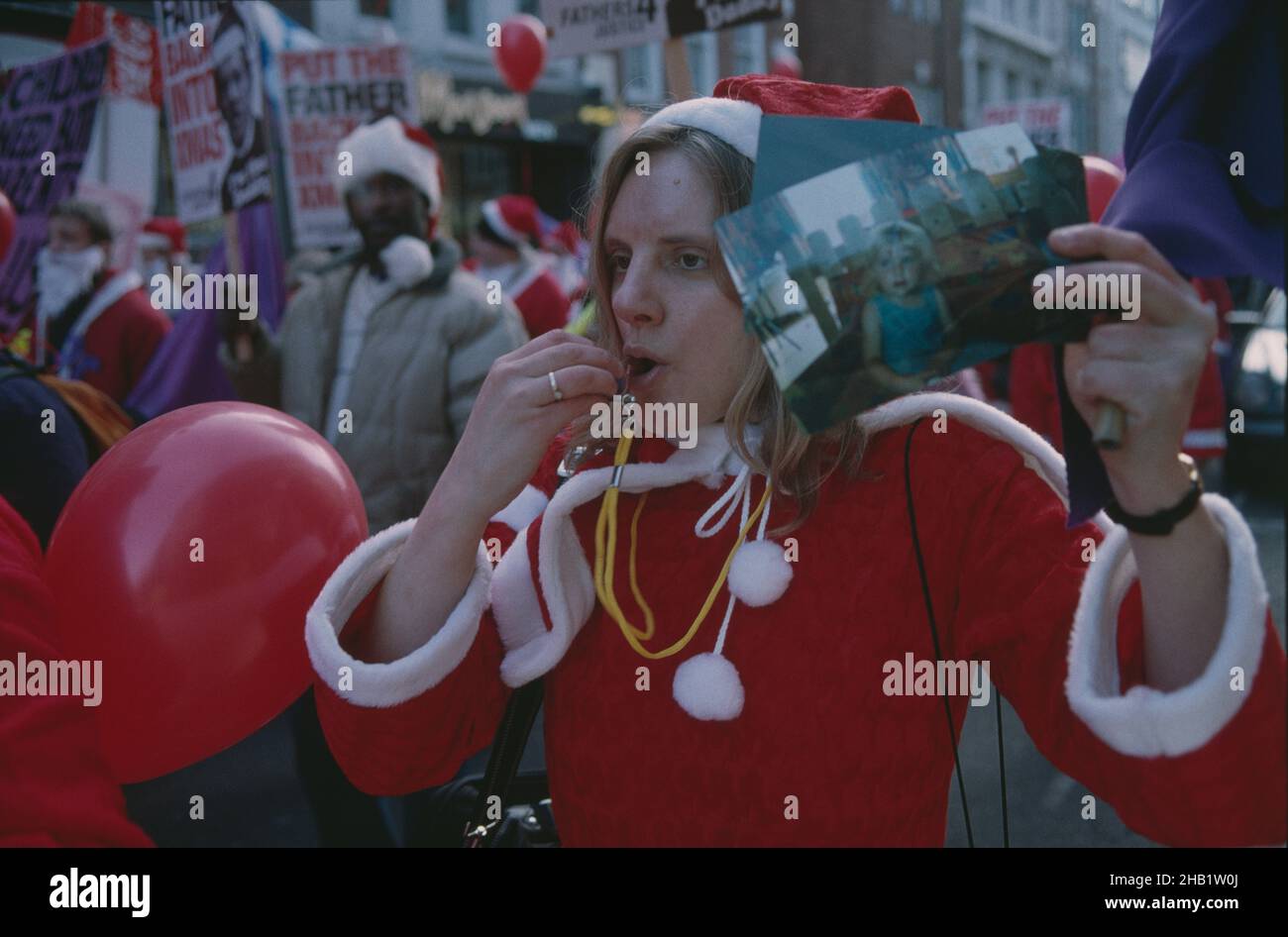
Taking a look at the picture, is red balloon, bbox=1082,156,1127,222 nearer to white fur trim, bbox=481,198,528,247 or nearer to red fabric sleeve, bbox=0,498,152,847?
red fabric sleeve, bbox=0,498,152,847

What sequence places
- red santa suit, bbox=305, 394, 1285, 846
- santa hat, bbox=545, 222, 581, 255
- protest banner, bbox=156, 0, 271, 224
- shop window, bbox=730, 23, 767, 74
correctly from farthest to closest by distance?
shop window, bbox=730, 23, 767, 74 < santa hat, bbox=545, 222, 581, 255 < protest banner, bbox=156, 0, 271, 224 < red santa suit, bbox=305, 394, 1285, 846

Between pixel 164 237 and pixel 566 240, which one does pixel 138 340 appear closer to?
pixel 164 237

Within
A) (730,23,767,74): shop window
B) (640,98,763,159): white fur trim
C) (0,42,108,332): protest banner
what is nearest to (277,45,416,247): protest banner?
(0,42,108,332): protest banner

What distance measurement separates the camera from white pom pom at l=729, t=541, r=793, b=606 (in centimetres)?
146

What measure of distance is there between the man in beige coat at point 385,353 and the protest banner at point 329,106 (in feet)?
5.54

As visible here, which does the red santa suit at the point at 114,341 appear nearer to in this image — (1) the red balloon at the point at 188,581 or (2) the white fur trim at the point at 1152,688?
(1) the red balloon at the point at 188,581

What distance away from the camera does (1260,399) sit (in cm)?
903

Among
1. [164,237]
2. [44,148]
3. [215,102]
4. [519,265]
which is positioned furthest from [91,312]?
[164,237]

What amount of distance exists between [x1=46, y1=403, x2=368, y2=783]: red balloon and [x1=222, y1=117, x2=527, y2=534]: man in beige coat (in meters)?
2.04

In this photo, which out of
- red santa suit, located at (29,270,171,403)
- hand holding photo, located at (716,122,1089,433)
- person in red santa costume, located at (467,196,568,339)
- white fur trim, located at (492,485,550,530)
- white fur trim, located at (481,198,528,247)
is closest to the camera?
hand holding photo, located at (716,122,1089,433)

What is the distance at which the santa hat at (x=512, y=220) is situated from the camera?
8328mm

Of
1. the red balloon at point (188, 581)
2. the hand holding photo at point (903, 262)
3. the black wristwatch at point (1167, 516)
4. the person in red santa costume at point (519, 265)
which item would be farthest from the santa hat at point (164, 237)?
the black wristwatch at point (1167, 516)

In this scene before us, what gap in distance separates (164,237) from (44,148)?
6.60 metres

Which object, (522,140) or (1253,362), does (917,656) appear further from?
(522,140)
